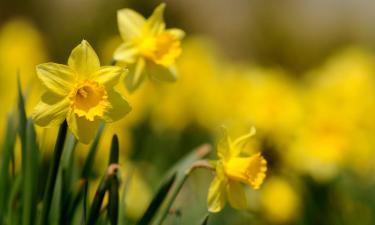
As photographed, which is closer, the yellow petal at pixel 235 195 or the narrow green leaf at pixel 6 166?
the yellow petal at pixel 235 195

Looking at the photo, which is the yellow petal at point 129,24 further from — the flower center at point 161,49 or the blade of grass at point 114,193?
the blade of grass at point 114,193

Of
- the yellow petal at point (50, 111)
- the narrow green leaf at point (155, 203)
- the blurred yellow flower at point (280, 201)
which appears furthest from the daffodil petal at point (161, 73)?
the blurred yellow flower at point (280, 201)

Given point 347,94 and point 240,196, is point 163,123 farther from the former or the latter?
point 240,196

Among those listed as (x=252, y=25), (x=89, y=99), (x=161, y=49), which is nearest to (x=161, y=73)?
(x=161, y=49)

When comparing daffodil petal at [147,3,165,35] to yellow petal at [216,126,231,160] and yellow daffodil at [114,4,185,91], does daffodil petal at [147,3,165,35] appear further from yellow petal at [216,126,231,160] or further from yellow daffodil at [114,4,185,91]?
yellow petal at [216,126,231,160]

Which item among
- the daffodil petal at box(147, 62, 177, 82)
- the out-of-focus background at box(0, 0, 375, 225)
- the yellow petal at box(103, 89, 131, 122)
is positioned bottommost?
the out-of-focus background at box(0, 0, 375, 225)

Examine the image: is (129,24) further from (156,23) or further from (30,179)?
(30,179)

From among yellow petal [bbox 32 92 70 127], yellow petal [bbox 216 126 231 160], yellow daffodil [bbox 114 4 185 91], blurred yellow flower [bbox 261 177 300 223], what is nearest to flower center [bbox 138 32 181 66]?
yellow daffodil [bbox 114 4 185 91]
